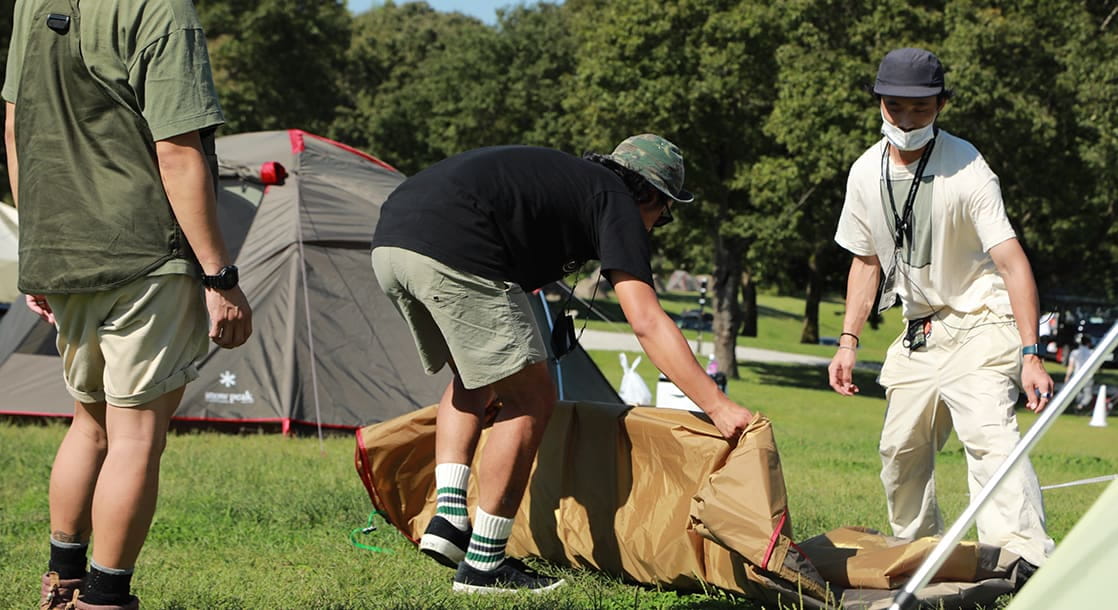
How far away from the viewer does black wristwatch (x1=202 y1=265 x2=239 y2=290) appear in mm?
3000

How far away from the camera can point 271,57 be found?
31.3 metres

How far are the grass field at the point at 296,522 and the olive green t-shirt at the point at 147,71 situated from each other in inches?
47.5

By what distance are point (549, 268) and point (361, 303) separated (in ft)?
16.6

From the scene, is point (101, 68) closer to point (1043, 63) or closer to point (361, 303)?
point (361, 303)

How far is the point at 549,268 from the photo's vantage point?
3.93 metres

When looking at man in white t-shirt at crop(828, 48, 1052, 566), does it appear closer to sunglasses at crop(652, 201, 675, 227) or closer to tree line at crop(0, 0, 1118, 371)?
sunglasses at crop(652, 201, 675, 227)

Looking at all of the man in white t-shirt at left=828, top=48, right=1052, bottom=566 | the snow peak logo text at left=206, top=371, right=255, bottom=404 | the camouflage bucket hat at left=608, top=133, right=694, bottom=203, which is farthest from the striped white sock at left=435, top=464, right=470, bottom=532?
the snow peak logo text at left=206, top=371, right=255, bottom=404

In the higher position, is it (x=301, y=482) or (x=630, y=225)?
(x=630, y=225)

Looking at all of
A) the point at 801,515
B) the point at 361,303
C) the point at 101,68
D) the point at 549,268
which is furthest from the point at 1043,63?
the point at 101,68

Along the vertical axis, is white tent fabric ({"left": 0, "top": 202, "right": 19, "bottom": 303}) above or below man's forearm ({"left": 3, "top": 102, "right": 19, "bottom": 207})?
below

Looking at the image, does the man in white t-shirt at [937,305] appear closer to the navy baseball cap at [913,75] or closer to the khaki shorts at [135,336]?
the navy baseball cap at [913,75]

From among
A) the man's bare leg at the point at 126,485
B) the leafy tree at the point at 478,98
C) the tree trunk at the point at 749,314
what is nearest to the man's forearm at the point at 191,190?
the man's bare leg at the point at 126,485

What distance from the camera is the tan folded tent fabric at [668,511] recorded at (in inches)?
136

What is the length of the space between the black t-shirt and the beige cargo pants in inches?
52.6
